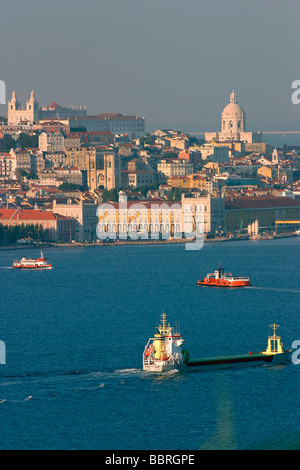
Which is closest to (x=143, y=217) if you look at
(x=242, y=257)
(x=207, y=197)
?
(x=207, y=197)

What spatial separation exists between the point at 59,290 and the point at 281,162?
108 ft

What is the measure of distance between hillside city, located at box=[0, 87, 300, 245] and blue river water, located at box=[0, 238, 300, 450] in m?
12.0

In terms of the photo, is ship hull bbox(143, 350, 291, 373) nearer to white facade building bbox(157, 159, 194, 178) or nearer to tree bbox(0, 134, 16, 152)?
white facade building bbox(157, 159, 194, 178)

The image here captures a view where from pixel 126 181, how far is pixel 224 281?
858 inches

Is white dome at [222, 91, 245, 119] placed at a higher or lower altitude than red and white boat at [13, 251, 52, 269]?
higher

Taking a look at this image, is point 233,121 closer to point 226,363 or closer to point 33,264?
point 33,264

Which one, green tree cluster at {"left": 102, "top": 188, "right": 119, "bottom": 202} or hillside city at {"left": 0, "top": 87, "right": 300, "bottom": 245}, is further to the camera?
green tree cluster at {"left": 102, "top": 188, "right": 119, "bottom": 202}

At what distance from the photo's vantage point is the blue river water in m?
11.1

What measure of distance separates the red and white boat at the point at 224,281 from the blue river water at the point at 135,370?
0.85 feet

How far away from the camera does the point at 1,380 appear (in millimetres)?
12992

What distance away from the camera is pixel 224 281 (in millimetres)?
22875

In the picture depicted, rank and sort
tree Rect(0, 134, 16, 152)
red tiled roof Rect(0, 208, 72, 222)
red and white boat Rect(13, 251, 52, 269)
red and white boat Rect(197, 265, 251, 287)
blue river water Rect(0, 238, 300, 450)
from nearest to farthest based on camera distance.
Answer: blue river water Rect(0, 238, 300, 450)
red and white boat Rect(197, 265, 251, 287)
red and white boat Rect(13, 251, 52, 269)
red tiled roof Rect(0, 208, 72, 222)
tree Rect(0, 134, 16, 152)

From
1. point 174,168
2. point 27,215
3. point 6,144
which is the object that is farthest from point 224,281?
point 6,144

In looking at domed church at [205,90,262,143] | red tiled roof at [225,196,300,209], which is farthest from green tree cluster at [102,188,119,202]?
domed church at [205,90,262,143]
